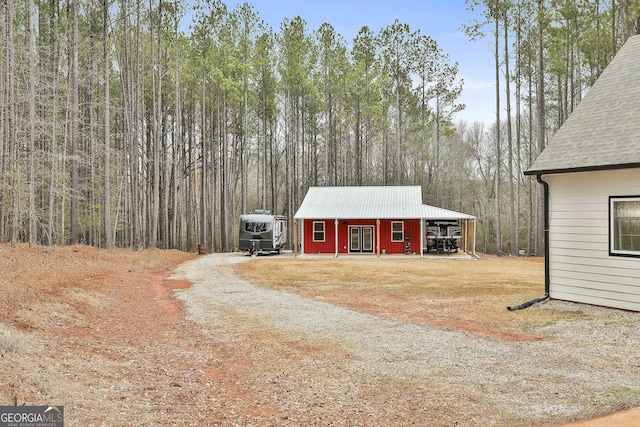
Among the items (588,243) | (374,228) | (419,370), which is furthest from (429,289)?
(374,228)

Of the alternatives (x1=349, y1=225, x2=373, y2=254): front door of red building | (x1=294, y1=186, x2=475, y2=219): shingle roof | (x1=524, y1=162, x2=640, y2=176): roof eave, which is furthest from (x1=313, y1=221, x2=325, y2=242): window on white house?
(x1=524, y1=162, x2=640, y2=176): roof eave

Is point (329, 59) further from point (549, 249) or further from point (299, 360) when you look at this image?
point (299, 360)

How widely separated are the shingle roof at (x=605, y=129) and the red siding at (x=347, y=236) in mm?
16247

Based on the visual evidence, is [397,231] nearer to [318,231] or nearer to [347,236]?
[347,236]

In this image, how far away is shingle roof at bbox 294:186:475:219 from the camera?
26.2 metres

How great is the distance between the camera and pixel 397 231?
27109 millimetres

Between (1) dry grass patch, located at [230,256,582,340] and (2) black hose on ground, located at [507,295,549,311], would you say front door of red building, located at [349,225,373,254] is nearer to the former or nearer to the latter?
(1) dry grass patch, located at [230,256,582,340]

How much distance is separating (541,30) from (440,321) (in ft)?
70.4

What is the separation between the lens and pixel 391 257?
25.5 m

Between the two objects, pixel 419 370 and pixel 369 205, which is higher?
pixel 369 205

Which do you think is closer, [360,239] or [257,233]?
[257,233]

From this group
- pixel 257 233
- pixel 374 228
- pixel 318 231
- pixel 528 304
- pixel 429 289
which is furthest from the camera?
pixel 318 231

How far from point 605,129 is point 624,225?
2.13 meters

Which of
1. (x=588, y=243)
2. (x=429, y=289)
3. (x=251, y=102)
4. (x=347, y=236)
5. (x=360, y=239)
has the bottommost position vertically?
(x=429, y=289)
